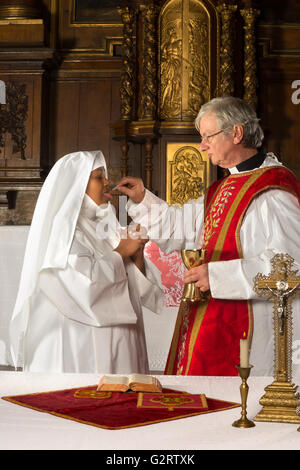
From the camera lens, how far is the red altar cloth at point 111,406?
193 cm

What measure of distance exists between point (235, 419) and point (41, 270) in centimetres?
168

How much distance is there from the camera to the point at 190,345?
3434 mm

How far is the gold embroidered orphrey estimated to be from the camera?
6.32 feet

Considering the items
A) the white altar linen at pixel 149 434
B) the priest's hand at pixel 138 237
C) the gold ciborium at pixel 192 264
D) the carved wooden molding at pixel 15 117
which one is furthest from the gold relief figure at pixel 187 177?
the white altar linen at pixel 149 434

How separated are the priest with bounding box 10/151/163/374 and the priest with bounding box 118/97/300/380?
311mm

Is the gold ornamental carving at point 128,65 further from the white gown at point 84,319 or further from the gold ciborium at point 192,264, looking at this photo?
the gold ciborium at point 192,264

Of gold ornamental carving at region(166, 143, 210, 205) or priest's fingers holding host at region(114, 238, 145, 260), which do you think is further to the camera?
gold ornamental carving at region(166, 143, 210, 205)

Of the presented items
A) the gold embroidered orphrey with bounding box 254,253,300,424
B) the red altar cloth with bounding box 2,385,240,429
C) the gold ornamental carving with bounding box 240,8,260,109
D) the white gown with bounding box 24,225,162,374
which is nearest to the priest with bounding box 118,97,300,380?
the white gown with bounding box 24,225,162,374

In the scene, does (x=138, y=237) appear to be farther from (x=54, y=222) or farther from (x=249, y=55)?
(x=249, y=55)

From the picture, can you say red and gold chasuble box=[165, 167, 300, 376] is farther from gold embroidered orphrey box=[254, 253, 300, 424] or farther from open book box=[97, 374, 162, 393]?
gold embroidered orphrey box=[254, 253, 300, 424]

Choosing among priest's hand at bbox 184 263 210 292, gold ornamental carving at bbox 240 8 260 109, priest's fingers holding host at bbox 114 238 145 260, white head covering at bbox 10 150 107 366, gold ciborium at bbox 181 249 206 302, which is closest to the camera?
gold ciborium at bbox 181 249 206 302

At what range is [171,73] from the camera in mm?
7184
